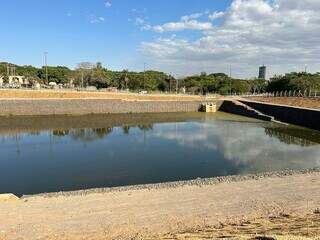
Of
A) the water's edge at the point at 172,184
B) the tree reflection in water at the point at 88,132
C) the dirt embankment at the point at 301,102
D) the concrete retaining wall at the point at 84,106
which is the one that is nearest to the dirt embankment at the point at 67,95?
the concrete retaining wall at the point at 84,106

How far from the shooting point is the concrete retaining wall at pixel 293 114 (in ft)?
120

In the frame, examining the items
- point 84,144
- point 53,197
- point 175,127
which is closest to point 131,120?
point 175,127

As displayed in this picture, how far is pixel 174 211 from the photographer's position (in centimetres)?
1147

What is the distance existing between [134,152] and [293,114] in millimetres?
23360

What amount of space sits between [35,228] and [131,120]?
110 feet

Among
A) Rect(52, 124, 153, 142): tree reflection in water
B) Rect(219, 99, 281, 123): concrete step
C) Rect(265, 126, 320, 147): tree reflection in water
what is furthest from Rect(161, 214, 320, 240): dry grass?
Rect(219, 99, 281, 123): concrete step

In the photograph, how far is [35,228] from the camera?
33.0ft

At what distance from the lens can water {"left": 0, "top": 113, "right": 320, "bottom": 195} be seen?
17.4m

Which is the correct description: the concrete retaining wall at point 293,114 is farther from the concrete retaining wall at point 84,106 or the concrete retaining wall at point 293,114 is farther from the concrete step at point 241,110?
the concrete retaining wall at point 84,106

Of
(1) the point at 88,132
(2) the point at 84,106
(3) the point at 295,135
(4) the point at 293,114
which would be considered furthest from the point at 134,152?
(2) the point at 84,106

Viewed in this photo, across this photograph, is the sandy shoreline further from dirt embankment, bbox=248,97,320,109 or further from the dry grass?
dirt embankment, bbox=248,97,320,109

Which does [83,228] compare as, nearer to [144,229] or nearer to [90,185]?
[144,229]

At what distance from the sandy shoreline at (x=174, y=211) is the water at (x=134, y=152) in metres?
2.80

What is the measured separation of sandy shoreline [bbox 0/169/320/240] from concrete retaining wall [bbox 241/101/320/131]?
74.6 feet
